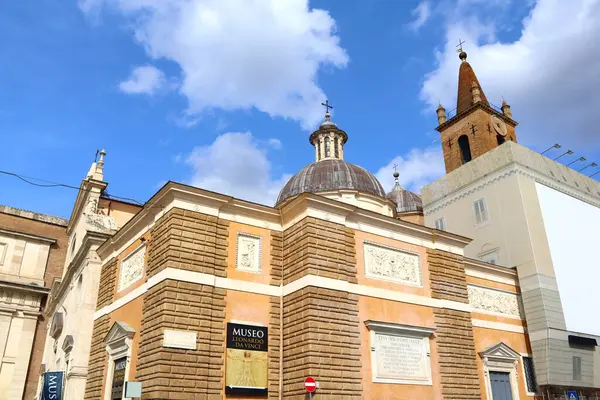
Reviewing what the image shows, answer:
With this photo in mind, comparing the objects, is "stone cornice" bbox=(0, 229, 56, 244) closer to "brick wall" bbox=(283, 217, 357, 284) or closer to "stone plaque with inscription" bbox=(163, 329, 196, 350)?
"brick wall" bbox=(283, 217, 357, 284)

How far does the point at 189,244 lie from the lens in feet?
45.6

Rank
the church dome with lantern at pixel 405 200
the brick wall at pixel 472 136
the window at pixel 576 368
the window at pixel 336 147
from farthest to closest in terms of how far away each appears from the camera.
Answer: the church dome with lantern at pixel 405 200
the brick wall at pixel 472 136
the window at pixel 336 147
the window at pixel 576 368

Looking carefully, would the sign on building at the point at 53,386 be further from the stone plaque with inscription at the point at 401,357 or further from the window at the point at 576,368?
the window at the point at 576,368

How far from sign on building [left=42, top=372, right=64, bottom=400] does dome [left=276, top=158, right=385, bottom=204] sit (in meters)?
11.0

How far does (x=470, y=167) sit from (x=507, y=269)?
5.65 meters

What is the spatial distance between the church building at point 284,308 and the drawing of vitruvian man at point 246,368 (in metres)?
0.03

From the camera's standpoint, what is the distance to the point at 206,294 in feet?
44.8

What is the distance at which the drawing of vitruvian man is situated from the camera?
13336 mm

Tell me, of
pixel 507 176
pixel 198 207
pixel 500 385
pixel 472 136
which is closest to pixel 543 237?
pixel 507 176

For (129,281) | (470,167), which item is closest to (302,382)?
(129,281)

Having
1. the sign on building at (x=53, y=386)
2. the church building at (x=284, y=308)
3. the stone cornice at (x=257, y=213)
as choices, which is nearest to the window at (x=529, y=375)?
the church building at (x=284, y=308)

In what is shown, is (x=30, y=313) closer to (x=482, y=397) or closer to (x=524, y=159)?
(x=482, y=397)

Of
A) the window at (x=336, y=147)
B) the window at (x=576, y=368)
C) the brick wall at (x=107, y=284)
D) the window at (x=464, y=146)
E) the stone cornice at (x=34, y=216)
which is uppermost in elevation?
the window at (x=464, y=146)

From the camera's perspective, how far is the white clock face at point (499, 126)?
3125 centimetres
